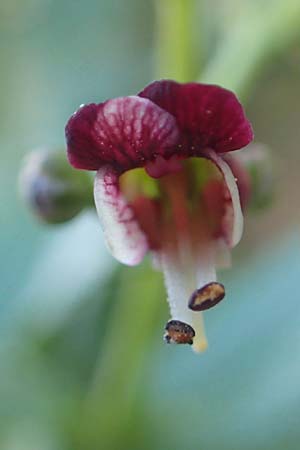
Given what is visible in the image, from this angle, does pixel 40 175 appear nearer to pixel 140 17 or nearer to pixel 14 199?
pixel 14 199

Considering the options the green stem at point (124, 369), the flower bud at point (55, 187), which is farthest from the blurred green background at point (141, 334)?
the flower bud at point (55, 187)

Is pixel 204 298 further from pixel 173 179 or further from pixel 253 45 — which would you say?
pixel 253 45

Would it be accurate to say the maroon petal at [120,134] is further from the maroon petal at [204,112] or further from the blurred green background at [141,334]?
the blurred green background at [141,334]

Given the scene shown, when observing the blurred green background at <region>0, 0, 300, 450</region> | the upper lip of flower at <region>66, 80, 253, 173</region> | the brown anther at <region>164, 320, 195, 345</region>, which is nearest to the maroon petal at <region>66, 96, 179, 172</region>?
the upper lip of flower at <region>66, 80, 253, 173</region>

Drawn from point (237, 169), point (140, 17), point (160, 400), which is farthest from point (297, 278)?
point (140, 17)

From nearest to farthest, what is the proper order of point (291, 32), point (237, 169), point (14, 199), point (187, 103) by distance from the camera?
point (187, 103) → point (237, 169) → point (291, 32) → point (14, 199)

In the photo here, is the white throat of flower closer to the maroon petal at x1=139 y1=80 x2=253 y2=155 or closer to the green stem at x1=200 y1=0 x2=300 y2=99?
the maroon petal at x1=139 y1=80 x2=253 y2=155

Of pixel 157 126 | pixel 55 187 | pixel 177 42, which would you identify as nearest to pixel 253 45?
pixel 177 42
